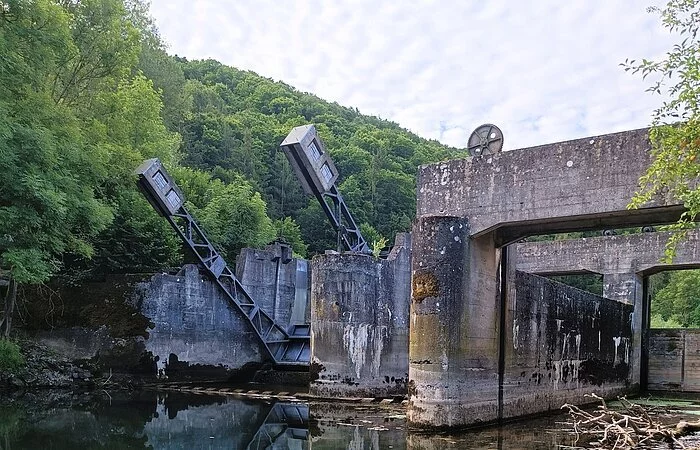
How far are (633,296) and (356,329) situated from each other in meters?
9.12

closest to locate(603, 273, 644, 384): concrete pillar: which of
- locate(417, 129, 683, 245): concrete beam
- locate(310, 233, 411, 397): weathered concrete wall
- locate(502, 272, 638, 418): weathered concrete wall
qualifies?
locate(502, 272, 638, 418): weathered concrete wall

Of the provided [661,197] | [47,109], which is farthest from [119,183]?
[661,197]

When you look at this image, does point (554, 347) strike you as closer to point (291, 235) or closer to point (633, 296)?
point (633, 296)

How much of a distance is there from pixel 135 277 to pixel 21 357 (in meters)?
3.41

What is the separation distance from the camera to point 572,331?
1351cm

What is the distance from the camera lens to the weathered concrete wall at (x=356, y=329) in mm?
14562

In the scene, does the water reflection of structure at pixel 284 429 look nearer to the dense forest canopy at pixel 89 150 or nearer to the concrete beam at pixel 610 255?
the dense forest canopy at pixel 89 150

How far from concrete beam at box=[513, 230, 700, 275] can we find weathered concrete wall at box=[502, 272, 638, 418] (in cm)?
391

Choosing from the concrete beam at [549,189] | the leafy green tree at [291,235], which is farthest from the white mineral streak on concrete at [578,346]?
the leafy green tree at [291,235]

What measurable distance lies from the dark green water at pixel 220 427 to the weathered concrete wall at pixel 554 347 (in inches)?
23.4

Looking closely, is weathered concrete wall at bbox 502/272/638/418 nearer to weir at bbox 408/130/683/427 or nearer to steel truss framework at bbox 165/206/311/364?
weir at bbox 408/130/683/427

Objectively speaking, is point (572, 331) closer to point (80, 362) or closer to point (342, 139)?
point (80, 362)

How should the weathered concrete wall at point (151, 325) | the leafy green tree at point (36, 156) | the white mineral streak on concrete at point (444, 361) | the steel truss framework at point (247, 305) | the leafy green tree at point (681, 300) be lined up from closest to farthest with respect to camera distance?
A: the white mineral streak on concrete at point (444, 361)
the leafy green tree at point (36, 156)
the weathered concrete wall at point (151, 325)
the steel truss framework at point (247, 305)
the leafy green tree at point (681, 300)

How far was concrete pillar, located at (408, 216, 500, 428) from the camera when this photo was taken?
32.8 feet
